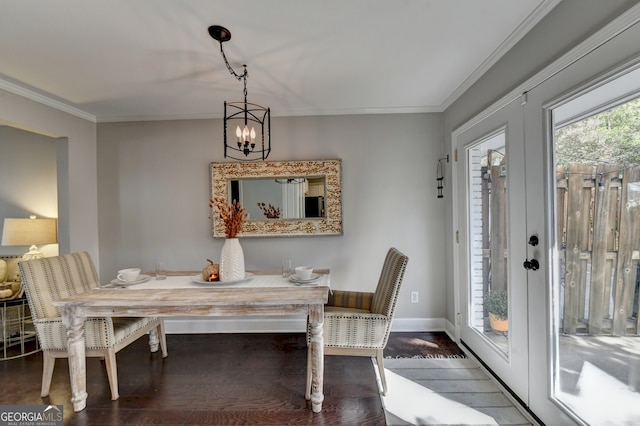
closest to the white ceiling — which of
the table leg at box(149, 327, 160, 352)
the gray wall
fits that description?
the gray wall

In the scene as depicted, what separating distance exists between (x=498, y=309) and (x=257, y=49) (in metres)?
2.58

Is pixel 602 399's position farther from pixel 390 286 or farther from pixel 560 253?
pixel 390 286

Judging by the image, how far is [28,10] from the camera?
155 centimetres

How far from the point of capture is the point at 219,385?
217 centimetres

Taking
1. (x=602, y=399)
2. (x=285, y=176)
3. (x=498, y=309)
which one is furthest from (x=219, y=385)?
(x=602, y=399)

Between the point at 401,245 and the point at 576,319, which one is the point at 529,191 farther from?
the point at 401,245

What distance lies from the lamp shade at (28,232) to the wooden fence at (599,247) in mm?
4374

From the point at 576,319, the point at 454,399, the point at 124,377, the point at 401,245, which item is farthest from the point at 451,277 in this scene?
the point at 124,377

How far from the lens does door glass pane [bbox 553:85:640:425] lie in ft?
4.13

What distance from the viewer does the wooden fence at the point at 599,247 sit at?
1.25 meters

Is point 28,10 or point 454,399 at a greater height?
point 28,10

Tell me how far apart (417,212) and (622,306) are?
185 cm

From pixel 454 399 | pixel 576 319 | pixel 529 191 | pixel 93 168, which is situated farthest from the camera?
pixel 93 168

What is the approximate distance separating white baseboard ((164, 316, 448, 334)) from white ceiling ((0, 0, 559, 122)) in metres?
2.24
